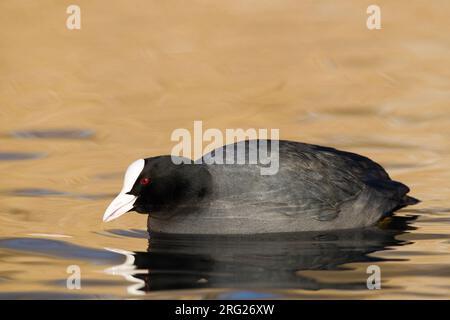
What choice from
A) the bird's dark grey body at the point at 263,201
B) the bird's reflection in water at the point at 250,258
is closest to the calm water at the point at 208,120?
the bird's reflection in water at the point at 250,258

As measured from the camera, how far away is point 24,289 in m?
7.81

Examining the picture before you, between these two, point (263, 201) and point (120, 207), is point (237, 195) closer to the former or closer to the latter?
point (263, 201)

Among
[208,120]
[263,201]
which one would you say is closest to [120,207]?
[263,201]

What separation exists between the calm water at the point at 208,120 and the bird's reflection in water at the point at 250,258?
0.02 m

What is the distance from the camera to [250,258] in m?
8.44

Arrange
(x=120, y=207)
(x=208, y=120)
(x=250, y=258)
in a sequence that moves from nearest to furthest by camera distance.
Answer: (x=250, y=258) → (x=120, y=207) → (x=208, y=120)

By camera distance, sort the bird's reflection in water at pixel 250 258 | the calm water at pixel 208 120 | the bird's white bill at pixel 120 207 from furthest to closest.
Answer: the bird's white bill at pixel 120 207 → the calm water at pixel 208 120 → the bird's reflection in water at pixel 250 258

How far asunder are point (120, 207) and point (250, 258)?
1.14 meters

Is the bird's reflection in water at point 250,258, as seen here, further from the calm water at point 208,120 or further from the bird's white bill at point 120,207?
the bird's white bill at point 120,207

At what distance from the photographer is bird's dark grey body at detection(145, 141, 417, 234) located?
9.02 metres

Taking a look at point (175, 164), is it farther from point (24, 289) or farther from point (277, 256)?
point (24, 289)

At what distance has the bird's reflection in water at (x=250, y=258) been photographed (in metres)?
7.84

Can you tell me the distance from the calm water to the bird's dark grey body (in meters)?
0.13

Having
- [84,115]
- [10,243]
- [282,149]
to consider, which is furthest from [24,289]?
[84,115]
